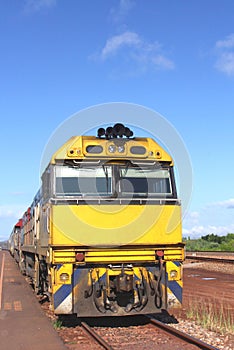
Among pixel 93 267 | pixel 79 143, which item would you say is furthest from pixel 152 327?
pixel 79 143

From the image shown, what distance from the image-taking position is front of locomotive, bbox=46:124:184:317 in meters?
8.91

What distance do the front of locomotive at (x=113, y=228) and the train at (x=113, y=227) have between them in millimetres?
19

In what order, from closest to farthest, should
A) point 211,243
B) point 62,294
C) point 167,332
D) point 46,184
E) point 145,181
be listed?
point 167,332, point 62,294, point 145,181, point 46,184, point 211,243

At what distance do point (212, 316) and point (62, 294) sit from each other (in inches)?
136

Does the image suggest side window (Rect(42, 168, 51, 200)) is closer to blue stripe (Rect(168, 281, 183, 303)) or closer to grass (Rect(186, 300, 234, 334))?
blue stripe (Rect(168, 281, 183, 303))

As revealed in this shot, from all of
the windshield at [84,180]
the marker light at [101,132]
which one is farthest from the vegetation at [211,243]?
the windshield at [84,180]

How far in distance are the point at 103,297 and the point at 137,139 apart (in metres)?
3.29

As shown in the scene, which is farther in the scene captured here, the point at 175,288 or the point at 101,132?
the point at 101,132

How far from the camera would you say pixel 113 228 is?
29.8ft

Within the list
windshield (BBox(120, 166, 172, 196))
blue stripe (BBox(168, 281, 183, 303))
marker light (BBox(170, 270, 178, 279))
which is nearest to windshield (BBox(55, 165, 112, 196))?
windshield (BBox(120, 166, 172, 196))

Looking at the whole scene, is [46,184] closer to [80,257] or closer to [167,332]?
[80,257]

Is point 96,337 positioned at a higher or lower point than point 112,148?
lower

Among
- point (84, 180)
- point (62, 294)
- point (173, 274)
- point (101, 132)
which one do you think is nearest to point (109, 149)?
point (101, 132)

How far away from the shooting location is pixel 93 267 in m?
9.07
